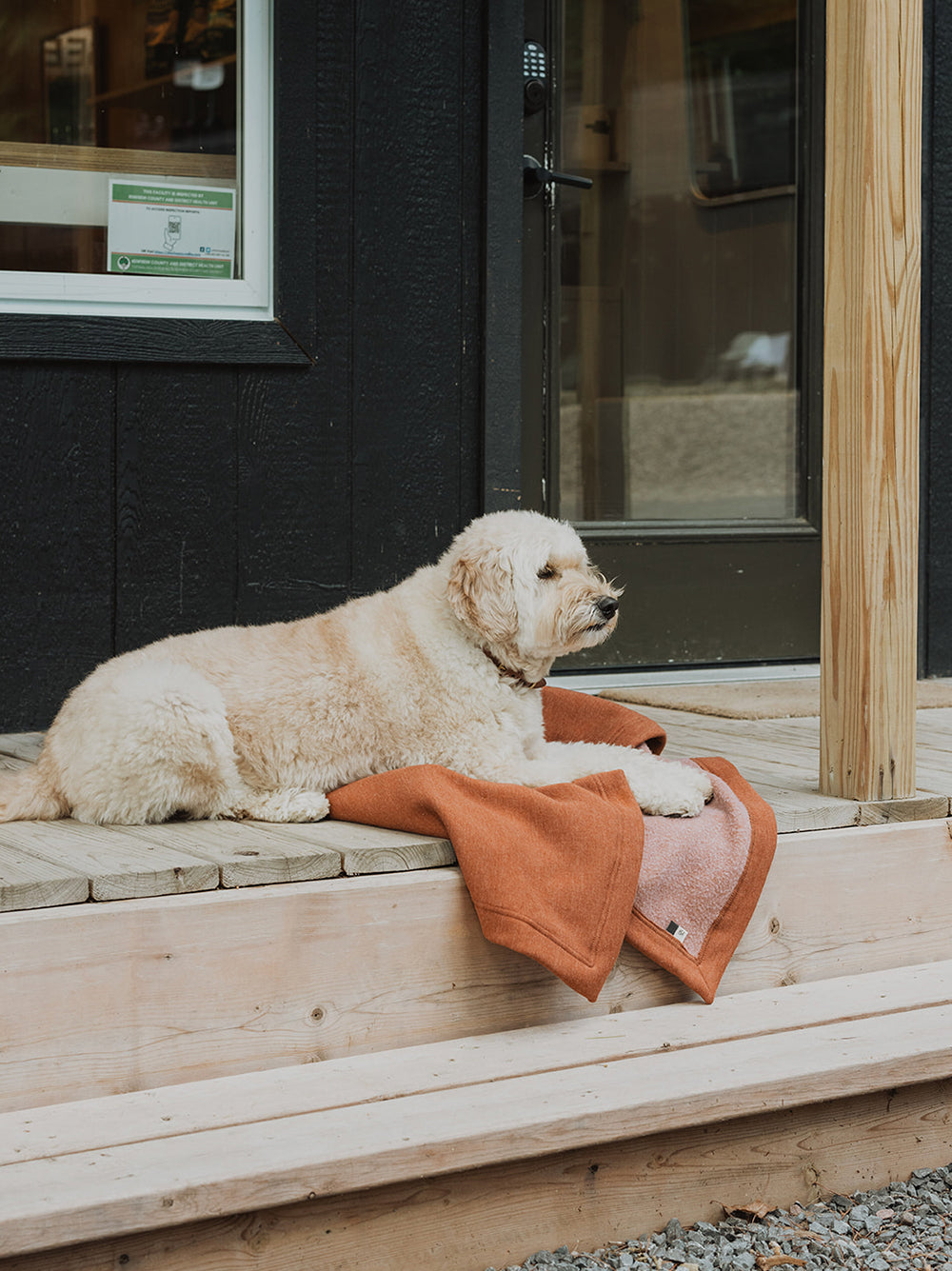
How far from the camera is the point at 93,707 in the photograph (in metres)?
2.86

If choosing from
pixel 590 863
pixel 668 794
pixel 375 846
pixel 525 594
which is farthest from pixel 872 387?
pixel 375 846

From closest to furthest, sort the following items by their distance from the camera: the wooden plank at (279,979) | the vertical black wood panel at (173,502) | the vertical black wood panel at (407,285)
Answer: the wooden plank at (279,979) → the vertical black wood panel at (173,502) → the vertical black wood panel at (407,285)

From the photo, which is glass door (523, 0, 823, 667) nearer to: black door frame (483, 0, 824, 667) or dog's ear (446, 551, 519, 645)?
black door frame (483, 0, 824, 667)

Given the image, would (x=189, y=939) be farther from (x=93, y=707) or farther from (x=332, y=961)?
(x=93, y=707)

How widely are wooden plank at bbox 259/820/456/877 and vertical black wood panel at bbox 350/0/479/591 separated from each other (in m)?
1.65

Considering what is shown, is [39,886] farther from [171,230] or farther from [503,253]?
[503,253]

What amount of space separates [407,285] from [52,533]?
1.34 metres

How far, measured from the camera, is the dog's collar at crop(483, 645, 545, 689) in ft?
10.3

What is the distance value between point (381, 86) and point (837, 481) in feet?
6.82

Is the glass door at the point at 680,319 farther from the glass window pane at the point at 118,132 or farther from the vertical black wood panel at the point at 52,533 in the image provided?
the vertical black wood panel at the point at 52,533

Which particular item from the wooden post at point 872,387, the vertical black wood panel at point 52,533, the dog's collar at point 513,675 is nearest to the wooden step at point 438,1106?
the wooden post at point 872,387

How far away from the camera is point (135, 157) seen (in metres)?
4.18

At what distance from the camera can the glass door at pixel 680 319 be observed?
5.05 meters

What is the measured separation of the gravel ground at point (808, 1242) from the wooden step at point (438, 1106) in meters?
0.20
